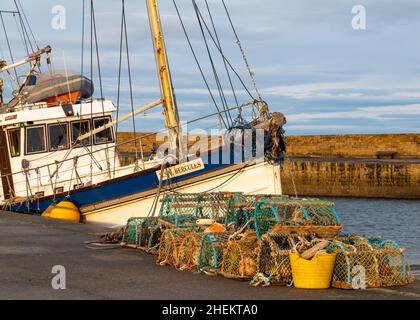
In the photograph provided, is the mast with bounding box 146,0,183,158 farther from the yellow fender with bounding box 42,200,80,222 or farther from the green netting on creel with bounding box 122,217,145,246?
the green netting on creel with bounding box 122,217,145,246

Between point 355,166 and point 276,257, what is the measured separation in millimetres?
35991

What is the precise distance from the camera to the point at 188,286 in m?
9.92

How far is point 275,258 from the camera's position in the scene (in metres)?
10.0

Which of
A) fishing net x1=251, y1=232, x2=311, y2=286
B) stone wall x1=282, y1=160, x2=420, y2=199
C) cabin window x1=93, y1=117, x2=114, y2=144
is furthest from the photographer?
stone wall x1=282, y1=160, x2=420, y2=199

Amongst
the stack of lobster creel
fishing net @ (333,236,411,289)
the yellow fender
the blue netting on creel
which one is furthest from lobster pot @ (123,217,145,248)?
the yellow fender

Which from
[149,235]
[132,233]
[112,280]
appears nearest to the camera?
[112,280]

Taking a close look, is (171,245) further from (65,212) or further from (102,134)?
(102,134)

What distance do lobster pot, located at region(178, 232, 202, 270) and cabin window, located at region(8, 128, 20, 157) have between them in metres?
10.9

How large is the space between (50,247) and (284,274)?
507 centimetres

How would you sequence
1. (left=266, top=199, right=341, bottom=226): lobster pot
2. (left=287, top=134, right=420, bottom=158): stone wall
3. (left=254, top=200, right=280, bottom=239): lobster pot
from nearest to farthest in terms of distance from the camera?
(left=254, top=200, right=280, bottom=239): lobster pot, (left=266, top=199, right=341, bottom=226): lobster pot, (left=287, top=134, right=420, bottom=158): stone wall

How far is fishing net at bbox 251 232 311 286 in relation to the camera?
32.7 feet

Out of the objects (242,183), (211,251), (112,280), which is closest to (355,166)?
(242,183)
